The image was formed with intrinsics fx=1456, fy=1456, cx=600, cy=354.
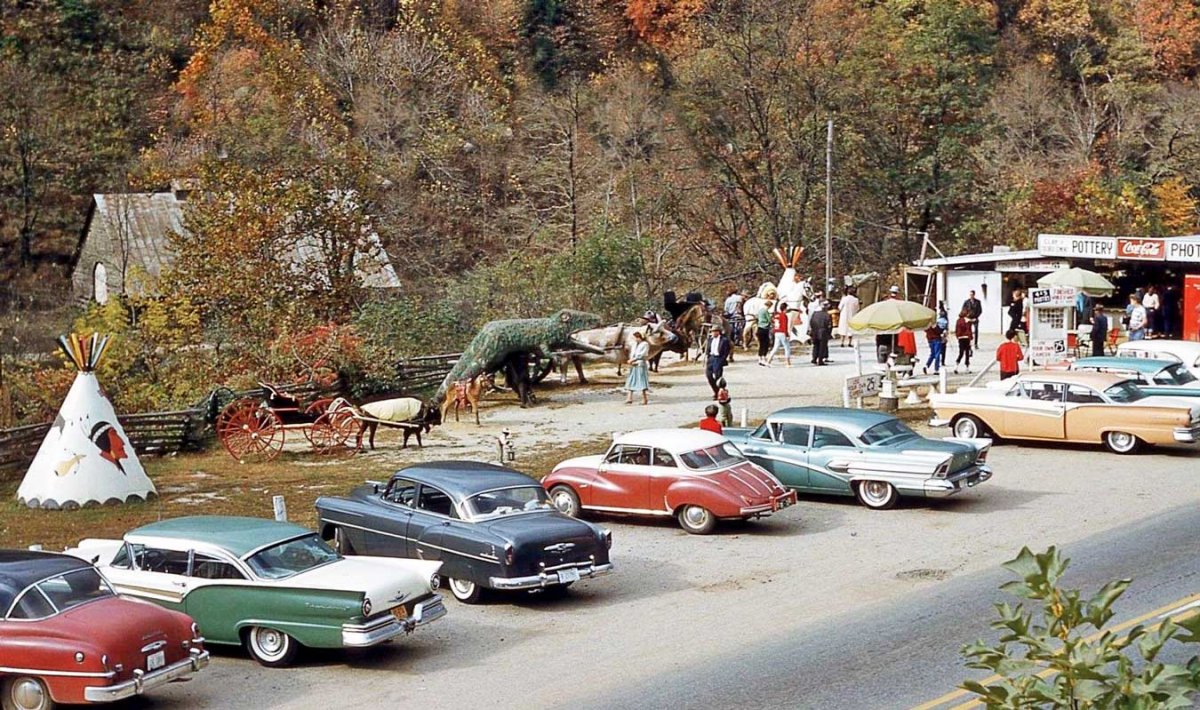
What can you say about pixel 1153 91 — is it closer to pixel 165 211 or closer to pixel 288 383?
pixel 165 211

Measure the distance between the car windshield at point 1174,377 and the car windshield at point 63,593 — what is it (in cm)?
1927

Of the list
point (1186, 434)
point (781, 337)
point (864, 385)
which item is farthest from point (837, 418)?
point (781, 337)

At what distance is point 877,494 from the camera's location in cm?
2033

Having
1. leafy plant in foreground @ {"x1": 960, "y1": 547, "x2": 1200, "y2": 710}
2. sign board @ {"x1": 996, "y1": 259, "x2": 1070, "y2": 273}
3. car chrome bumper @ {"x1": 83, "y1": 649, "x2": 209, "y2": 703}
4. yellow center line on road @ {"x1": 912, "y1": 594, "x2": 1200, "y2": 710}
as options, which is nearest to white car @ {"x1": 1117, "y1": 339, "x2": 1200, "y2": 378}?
sign board @ {"x1": 996, "y1": 259, "x2": 1070, "y2": 273}

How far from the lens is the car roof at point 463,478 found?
16.5m

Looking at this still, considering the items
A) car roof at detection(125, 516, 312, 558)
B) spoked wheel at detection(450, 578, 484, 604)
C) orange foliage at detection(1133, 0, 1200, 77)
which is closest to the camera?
car roof at detection(125, 516, 312, 558)

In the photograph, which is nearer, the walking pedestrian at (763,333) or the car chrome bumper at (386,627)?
the car chrome bumper at (386,627)

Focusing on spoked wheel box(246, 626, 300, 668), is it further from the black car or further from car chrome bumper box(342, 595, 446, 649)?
the black car

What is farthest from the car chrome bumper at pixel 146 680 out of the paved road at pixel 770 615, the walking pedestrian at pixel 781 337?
the walking pedestrian at pixel 781 337

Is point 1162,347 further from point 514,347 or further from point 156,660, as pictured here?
point 156,660

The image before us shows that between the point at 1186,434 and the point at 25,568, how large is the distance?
17623 mm

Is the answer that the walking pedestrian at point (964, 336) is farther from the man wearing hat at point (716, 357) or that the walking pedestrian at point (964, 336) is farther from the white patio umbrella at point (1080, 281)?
the man wearing hat at point (716, 357)

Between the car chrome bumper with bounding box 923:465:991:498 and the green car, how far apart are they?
26.1ft

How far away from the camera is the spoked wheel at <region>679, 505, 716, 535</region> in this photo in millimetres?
18875
